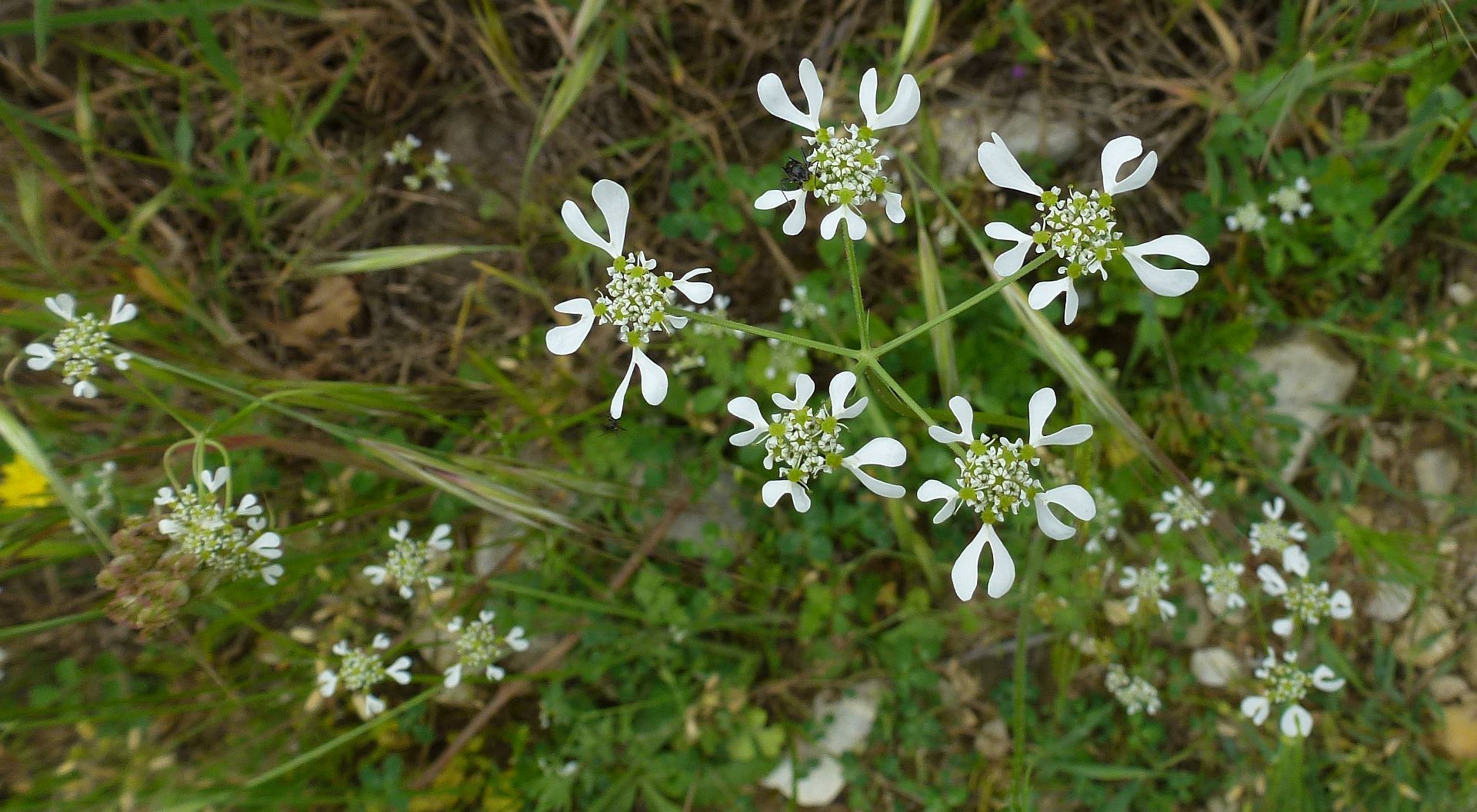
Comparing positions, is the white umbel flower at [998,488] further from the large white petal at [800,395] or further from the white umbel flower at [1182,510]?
the white umbel flower at [1182,510]

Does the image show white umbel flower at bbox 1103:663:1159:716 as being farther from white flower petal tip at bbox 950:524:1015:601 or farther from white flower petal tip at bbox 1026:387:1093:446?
white flower petal tip at bbox 1026:387:1093:446

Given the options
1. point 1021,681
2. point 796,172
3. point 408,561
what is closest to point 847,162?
point 796,172

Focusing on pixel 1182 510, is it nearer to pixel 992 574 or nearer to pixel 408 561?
pixel 992 574

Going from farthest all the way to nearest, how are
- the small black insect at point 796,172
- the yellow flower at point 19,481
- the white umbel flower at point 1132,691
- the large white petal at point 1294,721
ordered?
the yellow flower at point 19,481 → the white umbel flower at point 1132,691 → the large white petal at point 1294,721 → the small black insect at point 796,172

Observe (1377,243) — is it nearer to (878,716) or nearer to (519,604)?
(878,716)

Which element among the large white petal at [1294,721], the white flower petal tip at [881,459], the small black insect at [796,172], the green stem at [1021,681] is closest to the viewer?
the white flower petal tip at [881,459]

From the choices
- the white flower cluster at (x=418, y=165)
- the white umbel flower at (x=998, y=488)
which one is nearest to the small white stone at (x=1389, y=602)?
the white umbel flower at (x=998, y=488)

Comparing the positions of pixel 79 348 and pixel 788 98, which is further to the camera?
pixel 79 348
